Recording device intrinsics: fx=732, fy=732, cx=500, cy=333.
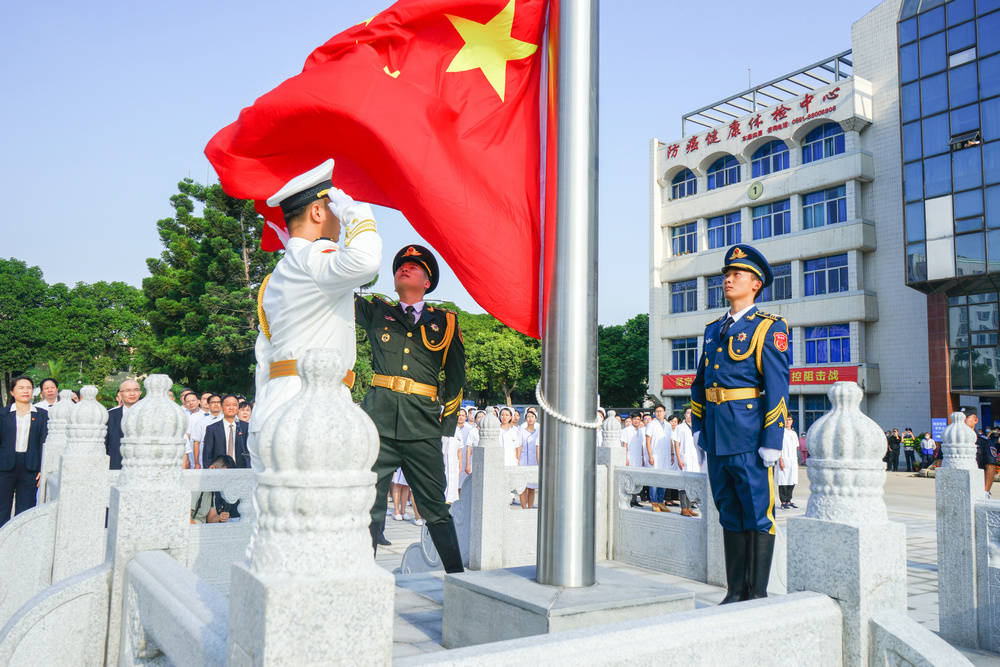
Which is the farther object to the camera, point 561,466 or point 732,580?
point 732,580

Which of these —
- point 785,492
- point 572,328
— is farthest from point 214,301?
point 572,328

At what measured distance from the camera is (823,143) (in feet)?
96.5

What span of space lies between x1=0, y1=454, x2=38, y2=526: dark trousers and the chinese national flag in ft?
17.1

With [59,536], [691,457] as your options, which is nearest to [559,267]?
[59,536]

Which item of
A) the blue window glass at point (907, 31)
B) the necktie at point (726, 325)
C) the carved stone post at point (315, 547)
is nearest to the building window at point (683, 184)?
the blue window glass at point (907, 31)

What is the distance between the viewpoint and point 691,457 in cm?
1266

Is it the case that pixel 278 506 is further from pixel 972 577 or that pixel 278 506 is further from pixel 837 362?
pixel 837 362

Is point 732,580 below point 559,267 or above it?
below

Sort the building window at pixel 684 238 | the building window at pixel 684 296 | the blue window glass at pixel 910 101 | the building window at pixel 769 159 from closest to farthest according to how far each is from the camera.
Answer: the blue window glass at pixel 910 101 < the building window at pixel 769 159 < the building window at pixel 684 296 < the building window at pixel 684 238

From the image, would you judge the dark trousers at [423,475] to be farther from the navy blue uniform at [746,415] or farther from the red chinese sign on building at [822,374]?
the red chinese sign on building at [822,374]

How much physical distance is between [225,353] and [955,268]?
80.1 feet

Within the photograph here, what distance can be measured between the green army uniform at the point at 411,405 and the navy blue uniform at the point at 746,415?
1594 mm

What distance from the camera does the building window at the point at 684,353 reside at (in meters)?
34.2

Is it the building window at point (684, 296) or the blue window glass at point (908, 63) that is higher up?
the blue window glass at point (908, 63)
